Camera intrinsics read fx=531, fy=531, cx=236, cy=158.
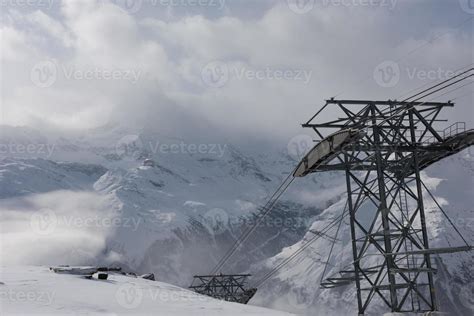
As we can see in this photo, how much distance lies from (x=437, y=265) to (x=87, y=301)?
139 m

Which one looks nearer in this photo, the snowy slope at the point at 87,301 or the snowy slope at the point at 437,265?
the snowy slope at the point at 87,301

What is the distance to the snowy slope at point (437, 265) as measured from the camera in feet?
461

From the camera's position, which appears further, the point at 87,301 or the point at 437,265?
the point at 437,265

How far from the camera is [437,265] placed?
142 m

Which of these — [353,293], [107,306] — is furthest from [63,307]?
[353,293]

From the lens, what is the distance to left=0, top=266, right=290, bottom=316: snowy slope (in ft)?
51.8

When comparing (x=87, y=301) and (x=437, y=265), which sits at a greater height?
(x=437, y=265)

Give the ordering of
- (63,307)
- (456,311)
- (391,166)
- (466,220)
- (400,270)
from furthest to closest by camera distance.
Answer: (466,220) → (456,311) → (391,166) → (400,270) → (63,307)

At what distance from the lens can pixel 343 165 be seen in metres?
28.3

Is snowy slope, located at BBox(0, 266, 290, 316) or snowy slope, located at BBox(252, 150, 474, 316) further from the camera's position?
snowy slope, located at BBox(252, 150, 474, 316)

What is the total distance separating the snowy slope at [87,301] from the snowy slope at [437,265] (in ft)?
385

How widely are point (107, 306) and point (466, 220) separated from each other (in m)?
164

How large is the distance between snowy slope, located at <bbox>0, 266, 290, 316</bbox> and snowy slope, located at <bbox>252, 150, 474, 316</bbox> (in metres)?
117

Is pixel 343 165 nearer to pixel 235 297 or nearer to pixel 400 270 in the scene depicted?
pixel 400 270
